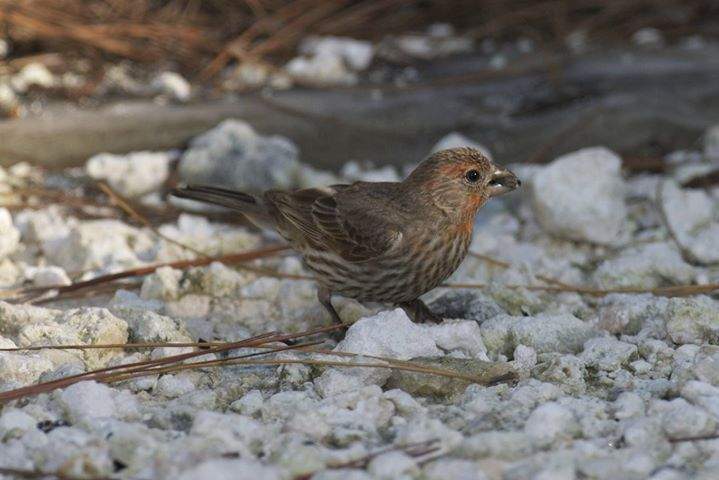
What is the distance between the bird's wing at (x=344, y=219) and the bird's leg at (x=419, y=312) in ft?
0.90

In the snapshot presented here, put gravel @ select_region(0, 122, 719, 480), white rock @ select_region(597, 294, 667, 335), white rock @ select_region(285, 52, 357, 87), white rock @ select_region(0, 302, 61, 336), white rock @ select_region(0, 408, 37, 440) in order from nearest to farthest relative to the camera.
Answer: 1. gravel @ select_region(0, 122, 719, 480)
2. white rock @ select_region(0, 408, 37, 440)
3. white rock @ select_region(0, 302, 61, 336)
4. white rock @ select_region(597, 294, 667, 335)
5. white rock @ select_region(285, 52, 357, 87)

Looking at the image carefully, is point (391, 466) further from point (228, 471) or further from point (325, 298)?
point (325, 298)

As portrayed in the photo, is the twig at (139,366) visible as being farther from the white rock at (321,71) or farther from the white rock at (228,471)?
the white rock at (321,71)

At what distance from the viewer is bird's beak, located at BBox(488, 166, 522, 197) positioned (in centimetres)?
437

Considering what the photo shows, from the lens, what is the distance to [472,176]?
435cm

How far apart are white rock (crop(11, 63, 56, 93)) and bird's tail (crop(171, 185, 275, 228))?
2077mm

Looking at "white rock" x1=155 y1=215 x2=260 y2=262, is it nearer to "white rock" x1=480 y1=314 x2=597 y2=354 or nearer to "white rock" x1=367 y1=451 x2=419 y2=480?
"white rock" x1=480 y1=314 x2=597 y2=354

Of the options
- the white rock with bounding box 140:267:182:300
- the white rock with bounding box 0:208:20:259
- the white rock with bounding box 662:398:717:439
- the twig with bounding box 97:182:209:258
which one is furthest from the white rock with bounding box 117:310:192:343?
the white rock with bounding box 662:398:717:439

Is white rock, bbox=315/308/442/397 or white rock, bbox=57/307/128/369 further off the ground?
white rock, bbox=315/308/442/397

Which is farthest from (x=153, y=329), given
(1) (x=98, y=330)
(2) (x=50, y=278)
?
(2) (x=50, y=278)

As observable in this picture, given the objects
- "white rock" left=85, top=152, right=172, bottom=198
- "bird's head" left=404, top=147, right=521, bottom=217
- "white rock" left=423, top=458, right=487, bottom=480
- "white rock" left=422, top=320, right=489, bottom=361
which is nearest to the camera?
"white rock" left=423, top=458, right=487, bottom=480

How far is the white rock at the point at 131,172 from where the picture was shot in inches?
222

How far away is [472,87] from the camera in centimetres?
656

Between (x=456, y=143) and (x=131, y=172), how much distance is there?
1.77 metres
